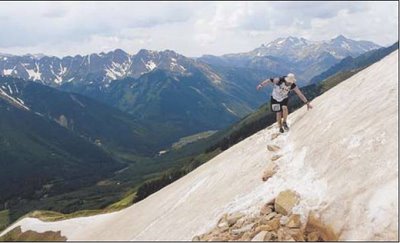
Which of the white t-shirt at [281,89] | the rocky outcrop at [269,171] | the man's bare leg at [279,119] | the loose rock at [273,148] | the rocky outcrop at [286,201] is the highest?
the white t-shirt at [281,89]

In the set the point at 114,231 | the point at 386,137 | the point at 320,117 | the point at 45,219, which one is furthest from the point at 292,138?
the point at 45,219

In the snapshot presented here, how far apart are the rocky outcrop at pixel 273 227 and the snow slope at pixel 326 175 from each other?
1.52 ft

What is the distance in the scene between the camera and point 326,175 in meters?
25.7

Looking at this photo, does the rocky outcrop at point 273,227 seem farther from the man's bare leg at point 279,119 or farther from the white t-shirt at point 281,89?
the man's bare leg at point 279,119

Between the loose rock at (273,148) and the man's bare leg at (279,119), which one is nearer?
the loose rock at (273,148)

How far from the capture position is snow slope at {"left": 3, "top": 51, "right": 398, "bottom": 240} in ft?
71.0

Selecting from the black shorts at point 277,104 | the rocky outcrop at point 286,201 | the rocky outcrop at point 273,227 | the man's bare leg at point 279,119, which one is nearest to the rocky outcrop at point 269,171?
the rocky outcrop at point 273,227

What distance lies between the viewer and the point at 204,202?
36.5 m

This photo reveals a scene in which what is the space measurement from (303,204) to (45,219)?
8021cm

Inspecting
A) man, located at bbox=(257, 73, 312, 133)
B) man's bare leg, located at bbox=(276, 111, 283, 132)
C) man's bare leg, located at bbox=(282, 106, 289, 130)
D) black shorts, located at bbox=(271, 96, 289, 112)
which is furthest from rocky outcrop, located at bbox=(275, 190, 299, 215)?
man's bare leg, located at bbox=(276, 111, 283, 132)

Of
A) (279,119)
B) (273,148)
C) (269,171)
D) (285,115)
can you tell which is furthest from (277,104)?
(269,171)

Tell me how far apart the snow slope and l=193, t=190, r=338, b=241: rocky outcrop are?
0.46 meters

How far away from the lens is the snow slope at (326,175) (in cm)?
2164

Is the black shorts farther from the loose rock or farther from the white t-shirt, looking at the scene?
the loose rock
